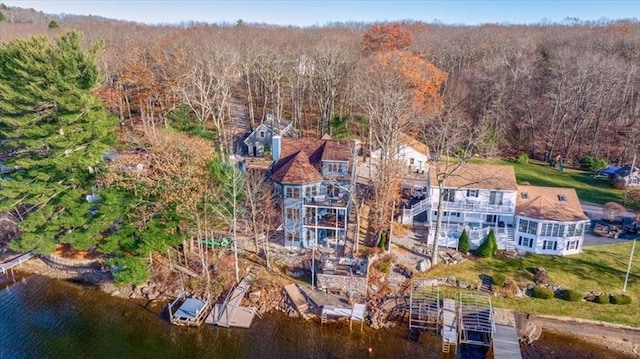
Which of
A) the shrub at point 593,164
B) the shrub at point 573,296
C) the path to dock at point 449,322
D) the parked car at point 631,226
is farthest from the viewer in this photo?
the shrub at point 593,164

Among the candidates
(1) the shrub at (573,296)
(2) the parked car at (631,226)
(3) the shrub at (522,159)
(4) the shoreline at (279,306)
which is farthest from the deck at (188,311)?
(3) the shrub at (522,159)

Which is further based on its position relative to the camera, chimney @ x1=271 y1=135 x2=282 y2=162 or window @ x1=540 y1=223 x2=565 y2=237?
chimney @ x1=271 y1=135 x2=282 y2=162

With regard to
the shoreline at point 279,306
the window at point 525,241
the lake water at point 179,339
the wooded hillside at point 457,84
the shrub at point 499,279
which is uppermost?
the wooded hillside at point 457,84

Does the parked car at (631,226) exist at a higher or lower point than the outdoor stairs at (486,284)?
higher

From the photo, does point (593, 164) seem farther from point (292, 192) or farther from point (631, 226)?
point (292, 192)

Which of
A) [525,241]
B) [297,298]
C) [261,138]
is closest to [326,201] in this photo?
[297,298]

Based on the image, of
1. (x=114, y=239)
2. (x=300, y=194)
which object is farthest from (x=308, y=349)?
(x=114, y=239)

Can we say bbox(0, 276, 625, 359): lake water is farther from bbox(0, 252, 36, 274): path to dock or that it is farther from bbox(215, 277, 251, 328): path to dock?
bbox(0, 252, 36, 274): path to dock

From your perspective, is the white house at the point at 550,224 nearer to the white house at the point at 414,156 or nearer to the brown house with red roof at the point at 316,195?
the brown house with red roof at the point at 316,195

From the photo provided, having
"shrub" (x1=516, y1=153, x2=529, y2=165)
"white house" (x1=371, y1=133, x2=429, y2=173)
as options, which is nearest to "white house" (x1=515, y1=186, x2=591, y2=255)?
"white house" (x1=371, y1=133, x2=429, y2=173)
